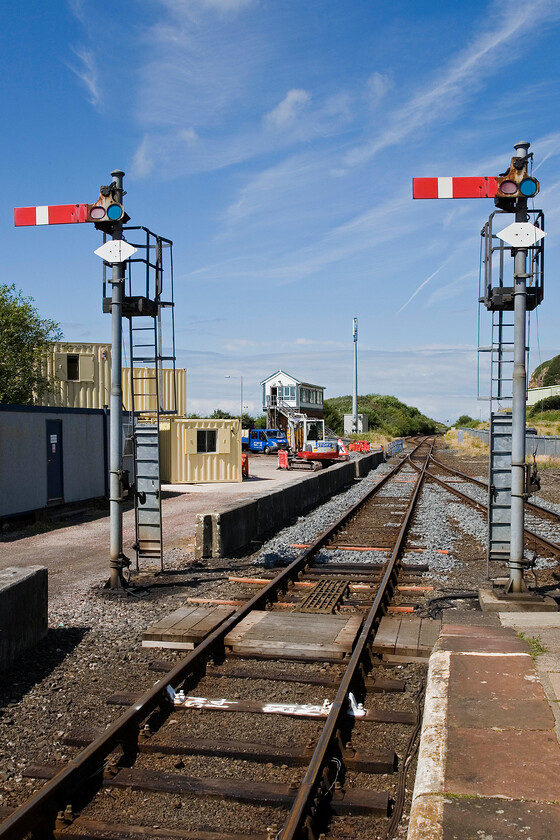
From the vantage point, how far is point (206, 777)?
4023mm

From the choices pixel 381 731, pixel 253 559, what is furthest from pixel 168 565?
pixel 381 731

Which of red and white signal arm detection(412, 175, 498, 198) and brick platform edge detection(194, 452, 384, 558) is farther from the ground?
red and white signal arm detection(412, 175, 498, 198)

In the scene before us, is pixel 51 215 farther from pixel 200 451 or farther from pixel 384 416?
pixel 384 416

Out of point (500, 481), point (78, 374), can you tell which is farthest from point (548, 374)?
point (500, 481)

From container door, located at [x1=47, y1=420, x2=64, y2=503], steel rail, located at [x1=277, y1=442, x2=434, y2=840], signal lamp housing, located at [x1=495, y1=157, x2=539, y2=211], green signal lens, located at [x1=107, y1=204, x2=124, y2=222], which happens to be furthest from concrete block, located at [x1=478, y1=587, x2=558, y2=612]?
container door, located at [x1=47, y1=420, x2=64, y2=503]

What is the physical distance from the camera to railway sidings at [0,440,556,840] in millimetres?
3707

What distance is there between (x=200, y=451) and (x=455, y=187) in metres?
19.0

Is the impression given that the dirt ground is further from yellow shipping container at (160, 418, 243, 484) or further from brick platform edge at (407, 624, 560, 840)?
brick platform edge at (407, 624, 560, 840)

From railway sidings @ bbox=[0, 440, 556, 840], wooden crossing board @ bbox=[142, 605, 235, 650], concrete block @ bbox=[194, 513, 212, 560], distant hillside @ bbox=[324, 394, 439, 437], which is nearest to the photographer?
railway sidings @ bbox=[0, 440, 556, 840]

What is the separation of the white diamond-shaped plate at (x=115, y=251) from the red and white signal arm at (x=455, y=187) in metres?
3.39

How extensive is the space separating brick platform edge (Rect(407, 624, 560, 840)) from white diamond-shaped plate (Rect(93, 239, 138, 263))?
5720mm

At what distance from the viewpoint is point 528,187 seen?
7320mm

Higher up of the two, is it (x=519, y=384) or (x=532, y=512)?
(x=519, y=384)

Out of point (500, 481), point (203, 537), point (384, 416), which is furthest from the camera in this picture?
point (384, 416)
